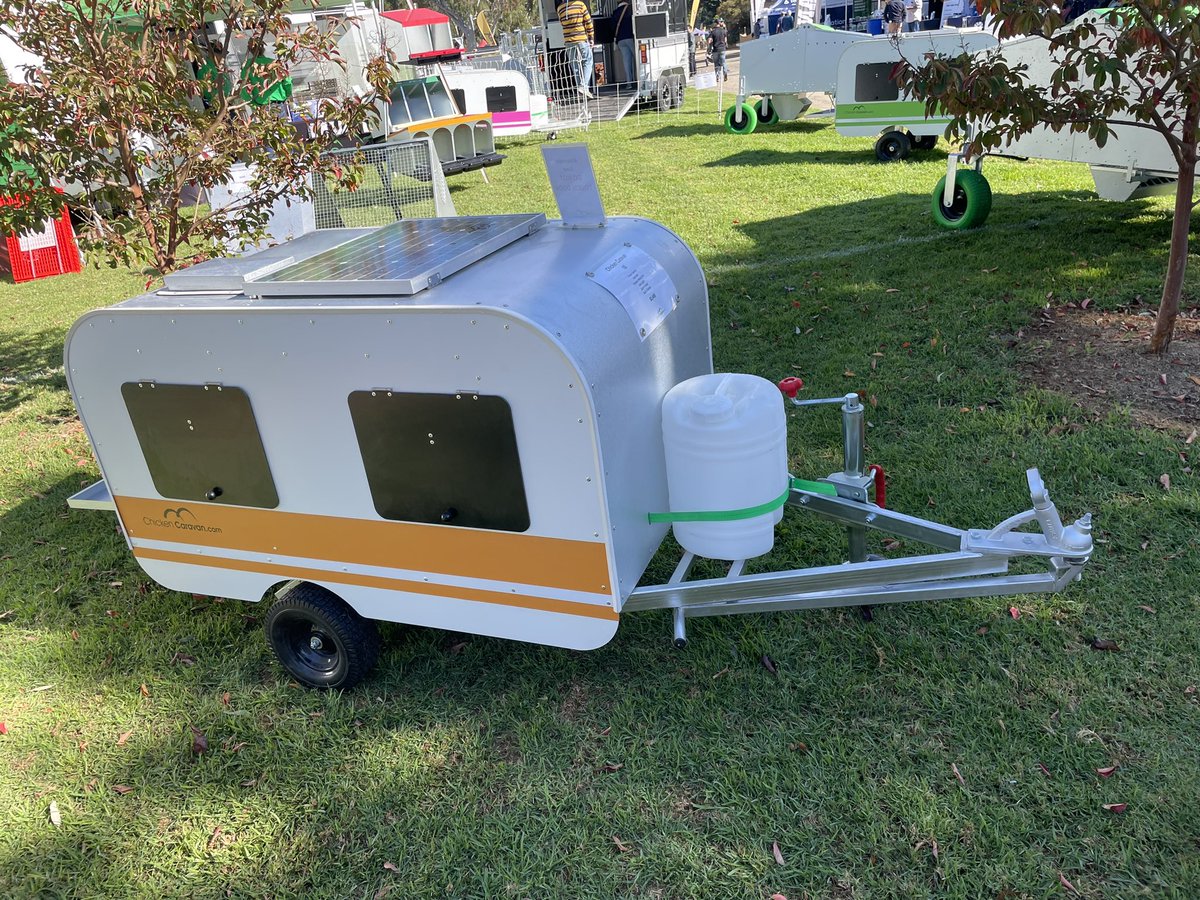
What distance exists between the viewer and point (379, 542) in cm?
309

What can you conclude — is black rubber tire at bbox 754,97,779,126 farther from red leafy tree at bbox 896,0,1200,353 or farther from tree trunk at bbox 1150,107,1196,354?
tree trunk at bbox 1150,107,1196,354

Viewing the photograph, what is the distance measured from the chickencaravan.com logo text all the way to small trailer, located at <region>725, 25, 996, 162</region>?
6.76m

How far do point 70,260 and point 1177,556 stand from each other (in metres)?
13.2

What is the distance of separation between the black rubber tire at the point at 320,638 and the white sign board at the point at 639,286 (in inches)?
62.5

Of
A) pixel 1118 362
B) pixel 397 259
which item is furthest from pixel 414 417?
pixel 1118 362

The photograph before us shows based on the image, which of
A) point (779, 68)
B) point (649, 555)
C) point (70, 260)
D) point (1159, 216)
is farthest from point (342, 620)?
point (779, 68)

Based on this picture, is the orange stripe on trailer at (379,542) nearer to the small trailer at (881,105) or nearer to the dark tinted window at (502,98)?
the small trailer at (881,105)

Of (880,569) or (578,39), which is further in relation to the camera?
(578,39)

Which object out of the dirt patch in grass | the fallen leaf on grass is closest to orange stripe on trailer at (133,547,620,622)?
the fallen leaf on grass

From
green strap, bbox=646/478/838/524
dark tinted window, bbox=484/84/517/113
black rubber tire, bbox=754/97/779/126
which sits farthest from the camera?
dark tinted window, bbox=484/84/517/113

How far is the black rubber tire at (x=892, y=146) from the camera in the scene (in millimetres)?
11688

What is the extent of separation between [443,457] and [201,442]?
3.52 ft

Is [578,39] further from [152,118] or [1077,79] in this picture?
[1077,79]

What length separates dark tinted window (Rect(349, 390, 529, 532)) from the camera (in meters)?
2.74
